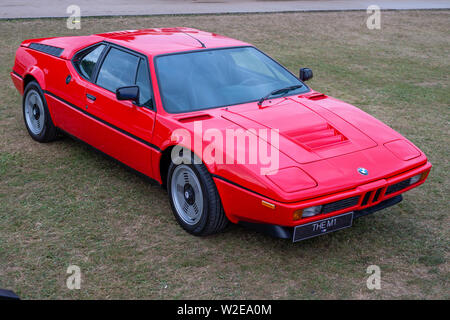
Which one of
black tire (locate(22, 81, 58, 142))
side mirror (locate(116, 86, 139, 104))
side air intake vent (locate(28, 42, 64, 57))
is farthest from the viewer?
black tire (locate(22, 81, 58, 142))

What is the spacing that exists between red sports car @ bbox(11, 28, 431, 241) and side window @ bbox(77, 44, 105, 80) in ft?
0.05

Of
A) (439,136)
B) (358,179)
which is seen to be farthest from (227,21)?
(358,179)

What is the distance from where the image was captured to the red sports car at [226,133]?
12.4ft

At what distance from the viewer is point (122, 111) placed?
4.84 m

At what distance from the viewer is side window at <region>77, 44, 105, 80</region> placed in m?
5.39

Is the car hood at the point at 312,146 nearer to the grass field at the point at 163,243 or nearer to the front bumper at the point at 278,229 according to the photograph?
the front bumper at the point at 278,229

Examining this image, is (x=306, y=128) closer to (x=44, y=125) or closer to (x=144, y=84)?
(x=144, y=84)

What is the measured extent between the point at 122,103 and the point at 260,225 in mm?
1840

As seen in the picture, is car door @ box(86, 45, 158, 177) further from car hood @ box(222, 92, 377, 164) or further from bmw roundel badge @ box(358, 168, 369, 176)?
bmw roundel badge @ box(358, 168, 369, 176)

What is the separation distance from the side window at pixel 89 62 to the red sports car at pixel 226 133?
16mm

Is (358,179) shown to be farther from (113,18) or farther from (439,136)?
(113,18)

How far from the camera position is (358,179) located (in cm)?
388

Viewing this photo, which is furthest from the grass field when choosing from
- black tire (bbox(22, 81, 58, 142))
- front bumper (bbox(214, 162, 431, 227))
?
front bumper (bbox(214, 162, 431, 227))
